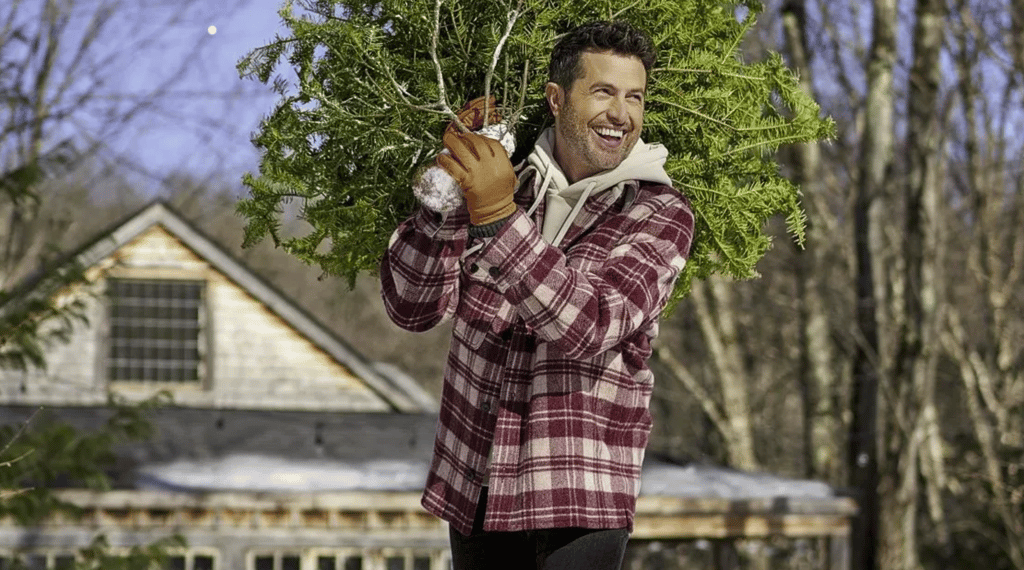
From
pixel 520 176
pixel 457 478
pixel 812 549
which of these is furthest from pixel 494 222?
pixel 812 549

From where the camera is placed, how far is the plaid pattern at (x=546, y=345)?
7.98 feet

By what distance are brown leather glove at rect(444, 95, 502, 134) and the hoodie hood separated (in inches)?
4.6

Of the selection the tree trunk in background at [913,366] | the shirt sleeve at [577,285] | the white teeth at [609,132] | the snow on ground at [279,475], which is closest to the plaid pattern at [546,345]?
the shirt sleeve at [577,285]

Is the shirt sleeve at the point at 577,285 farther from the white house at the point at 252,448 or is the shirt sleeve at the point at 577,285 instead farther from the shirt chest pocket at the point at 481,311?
the white house at the point at 252,448

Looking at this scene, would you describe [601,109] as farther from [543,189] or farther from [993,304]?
[993,304]

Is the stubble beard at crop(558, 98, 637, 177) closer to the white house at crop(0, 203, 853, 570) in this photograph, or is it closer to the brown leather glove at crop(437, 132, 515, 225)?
the brown leather glove at crop(437, 132, 515, 225)

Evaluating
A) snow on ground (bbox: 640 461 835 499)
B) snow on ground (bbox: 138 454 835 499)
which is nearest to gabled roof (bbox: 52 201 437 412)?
snow on ground (bbox: 138 454 835 499)

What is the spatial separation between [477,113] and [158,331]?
1245 cm

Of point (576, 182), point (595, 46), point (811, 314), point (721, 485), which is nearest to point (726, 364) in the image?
point (811, 314)

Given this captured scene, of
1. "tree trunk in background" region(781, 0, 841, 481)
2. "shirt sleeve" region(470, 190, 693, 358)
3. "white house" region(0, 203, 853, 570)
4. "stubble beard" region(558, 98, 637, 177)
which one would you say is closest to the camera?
"shirt sleeve" region(470, 190, 693, 358)

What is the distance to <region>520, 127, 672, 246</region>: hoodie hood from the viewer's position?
2.71 m

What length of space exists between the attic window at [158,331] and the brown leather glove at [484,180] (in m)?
12.6

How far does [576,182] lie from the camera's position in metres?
2.76

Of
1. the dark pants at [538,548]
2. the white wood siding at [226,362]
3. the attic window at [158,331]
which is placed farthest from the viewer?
the attic window at [158,331]
